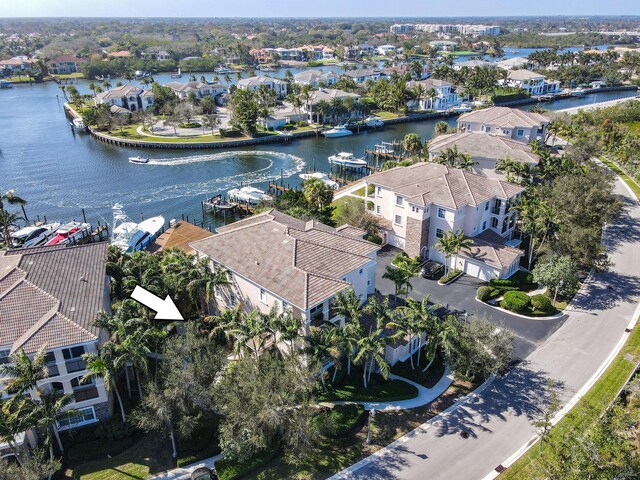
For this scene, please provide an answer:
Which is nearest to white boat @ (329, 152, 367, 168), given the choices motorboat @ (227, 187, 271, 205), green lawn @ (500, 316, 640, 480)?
motorboat @ (227, 187, 271, 205)

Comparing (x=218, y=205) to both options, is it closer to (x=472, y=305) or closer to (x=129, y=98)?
(x=472, y=305)

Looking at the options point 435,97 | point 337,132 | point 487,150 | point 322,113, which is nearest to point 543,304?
point 487,150

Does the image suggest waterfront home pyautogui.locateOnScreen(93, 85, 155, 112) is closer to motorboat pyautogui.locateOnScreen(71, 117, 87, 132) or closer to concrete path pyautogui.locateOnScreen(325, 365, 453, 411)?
motorboat pyautogui.locateOnScreen(71, 117, 87, 132)

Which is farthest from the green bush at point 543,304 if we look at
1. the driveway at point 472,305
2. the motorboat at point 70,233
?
the motorboat at point 70,233

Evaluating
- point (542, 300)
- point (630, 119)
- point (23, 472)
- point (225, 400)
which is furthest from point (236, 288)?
point (630, 119)

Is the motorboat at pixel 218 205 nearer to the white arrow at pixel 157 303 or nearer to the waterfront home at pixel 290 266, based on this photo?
the waterfront home at pixel 290 266
